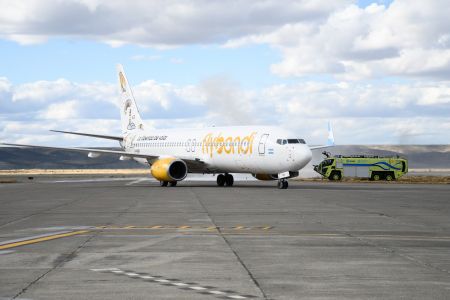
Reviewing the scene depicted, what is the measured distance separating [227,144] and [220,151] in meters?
0.98

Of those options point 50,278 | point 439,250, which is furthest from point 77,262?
point 439,250

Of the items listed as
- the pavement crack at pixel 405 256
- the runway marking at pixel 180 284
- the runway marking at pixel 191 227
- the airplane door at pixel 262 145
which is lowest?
the runway marking at pixel 180 284

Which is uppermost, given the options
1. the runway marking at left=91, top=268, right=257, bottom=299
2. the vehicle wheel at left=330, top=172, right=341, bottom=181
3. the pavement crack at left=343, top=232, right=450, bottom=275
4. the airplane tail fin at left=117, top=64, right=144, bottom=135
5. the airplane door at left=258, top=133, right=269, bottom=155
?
the airplane tail fin at left=117, top=64, right=144, bottom=135

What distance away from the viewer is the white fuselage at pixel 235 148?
47.4 meters

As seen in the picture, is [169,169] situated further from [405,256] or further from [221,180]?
[405,256]

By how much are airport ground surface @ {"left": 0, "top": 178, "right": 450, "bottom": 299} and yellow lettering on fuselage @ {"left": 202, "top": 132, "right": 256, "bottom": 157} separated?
2222 cm

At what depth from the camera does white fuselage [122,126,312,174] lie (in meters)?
47.4

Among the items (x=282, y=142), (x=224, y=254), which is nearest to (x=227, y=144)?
(x=282, y=142)

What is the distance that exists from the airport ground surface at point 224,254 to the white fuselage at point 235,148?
19258mm

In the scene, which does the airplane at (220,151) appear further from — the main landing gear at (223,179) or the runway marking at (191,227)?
the runway marking at (191,227)

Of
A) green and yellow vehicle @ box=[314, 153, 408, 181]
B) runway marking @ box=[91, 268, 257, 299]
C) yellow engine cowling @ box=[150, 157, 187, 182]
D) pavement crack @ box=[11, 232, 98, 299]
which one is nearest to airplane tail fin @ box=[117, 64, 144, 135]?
yellow engine cowling @ box=[150, 157, 187, 182]

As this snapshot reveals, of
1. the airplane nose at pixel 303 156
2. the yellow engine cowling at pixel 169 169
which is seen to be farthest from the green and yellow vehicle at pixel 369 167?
the airplane nose at pixel 303 156

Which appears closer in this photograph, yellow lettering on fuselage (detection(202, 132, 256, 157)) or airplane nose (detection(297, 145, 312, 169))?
airplane nose (detection(297, 145, 312, 169))

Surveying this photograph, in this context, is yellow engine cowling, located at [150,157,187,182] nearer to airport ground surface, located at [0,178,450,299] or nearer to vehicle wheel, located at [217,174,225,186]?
vehicle wheel, located at [217,174,225,186]
